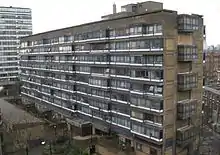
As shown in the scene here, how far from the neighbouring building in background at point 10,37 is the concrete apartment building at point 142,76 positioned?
72574 mm

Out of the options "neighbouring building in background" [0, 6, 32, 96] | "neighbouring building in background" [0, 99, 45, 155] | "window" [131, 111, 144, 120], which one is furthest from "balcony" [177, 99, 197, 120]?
"neighbouring building in background" [0, 6, 32, 96]

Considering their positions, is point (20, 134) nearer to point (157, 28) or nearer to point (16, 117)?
point (16, 117)

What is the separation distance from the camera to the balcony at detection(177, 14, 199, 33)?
3622 centimetres

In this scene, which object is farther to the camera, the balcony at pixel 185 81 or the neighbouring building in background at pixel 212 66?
the neighbouring building in background at pixel 212 66

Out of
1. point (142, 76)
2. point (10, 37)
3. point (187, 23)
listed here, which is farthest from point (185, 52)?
point (10, 37)

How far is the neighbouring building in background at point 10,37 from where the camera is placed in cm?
11769

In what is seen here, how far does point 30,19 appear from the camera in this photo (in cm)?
12631

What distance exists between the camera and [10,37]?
11988cm

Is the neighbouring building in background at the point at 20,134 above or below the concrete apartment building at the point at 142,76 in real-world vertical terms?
below

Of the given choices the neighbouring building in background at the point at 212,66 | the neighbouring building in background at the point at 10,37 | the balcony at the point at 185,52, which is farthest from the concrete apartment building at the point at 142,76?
the neighbouring building in background at the point at 10,37

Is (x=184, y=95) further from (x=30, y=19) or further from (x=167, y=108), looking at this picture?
(x=30, y=19)

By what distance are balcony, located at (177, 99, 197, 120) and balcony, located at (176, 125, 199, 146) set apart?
199cm

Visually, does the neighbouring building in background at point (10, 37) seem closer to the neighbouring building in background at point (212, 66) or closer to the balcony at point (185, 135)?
the neighbouring building in background at point (212, 66)

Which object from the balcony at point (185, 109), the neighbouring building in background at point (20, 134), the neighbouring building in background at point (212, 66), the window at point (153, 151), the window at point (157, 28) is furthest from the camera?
the neighbouring building in background at point (212, 66)
